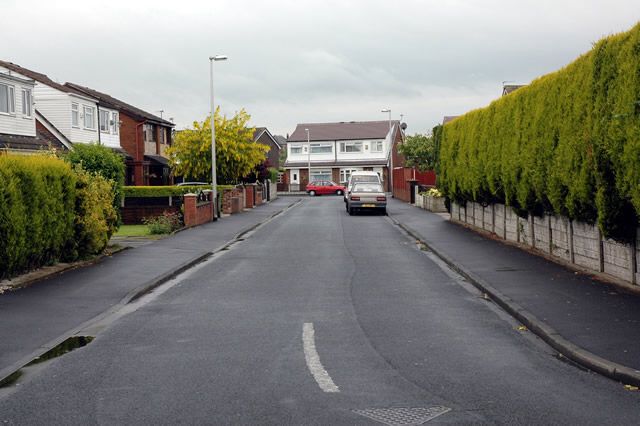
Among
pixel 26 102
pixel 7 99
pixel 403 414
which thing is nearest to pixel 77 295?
pixel 403 414

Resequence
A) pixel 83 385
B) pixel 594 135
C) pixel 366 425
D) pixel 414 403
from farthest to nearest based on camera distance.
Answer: pixel 594 135
pixel 83 385
pixel 414 403
pixel 366 425

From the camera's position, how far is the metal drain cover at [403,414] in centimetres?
554

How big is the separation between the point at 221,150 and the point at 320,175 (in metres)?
45.1

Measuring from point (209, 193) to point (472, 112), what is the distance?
1391cm

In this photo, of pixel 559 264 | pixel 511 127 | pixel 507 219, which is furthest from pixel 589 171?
pixel 507 219

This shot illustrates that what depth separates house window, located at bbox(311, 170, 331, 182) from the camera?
294 feet

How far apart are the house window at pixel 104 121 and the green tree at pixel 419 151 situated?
24.4 meters

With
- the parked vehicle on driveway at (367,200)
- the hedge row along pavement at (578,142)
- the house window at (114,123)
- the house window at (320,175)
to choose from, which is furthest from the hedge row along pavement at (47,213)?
the house window at (320,175)

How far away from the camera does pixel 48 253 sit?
15.2m

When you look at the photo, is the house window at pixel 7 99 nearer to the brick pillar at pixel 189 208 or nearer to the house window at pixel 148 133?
the brick pillar at pixel 189 208

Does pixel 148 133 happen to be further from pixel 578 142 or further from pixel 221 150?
pixel 578 142

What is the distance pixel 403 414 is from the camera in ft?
18.7

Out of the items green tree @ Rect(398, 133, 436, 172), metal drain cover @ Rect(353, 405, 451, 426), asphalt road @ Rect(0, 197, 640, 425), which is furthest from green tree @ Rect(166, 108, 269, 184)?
metal drain cover @ Rect(353, 405, 451, 426)

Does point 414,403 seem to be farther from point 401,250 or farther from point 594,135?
point 401,250
